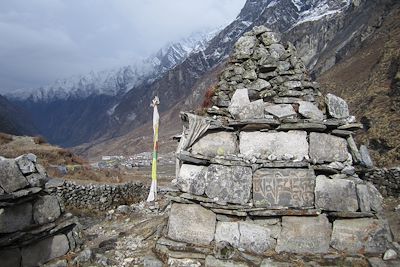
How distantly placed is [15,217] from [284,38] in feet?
345

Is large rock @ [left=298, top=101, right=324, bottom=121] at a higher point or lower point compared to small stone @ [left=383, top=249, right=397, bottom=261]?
higher

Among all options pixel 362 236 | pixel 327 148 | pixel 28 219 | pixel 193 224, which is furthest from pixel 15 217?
pixel 362 236

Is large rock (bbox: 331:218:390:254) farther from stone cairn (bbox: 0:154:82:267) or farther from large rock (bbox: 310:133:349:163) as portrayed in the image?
stone cairn (bbox: 0:154:82:267)

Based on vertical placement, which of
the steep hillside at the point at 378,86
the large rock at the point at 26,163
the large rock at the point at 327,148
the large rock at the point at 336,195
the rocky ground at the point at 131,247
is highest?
the steep hillside at the point at 378,86

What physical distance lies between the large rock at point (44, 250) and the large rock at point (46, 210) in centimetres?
49

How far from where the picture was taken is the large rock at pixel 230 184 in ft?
26.5

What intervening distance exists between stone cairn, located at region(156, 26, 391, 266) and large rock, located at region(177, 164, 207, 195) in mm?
23

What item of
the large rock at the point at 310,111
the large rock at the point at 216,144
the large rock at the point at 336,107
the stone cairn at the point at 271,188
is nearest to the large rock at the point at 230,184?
the stone cairn at the point at 271,188

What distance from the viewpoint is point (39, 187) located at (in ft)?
27.2

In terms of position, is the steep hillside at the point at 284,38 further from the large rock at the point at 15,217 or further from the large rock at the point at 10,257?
the large rock at the point at 10,257

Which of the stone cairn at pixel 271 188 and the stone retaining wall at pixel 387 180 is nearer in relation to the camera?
the stone cairn at pixel 271 188

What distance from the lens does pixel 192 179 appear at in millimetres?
8414

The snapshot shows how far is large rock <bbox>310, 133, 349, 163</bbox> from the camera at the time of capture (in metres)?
8.23

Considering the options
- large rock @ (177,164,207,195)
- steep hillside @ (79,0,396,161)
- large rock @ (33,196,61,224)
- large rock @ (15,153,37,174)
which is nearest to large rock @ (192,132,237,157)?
large rock @ (177,164,207,195)
